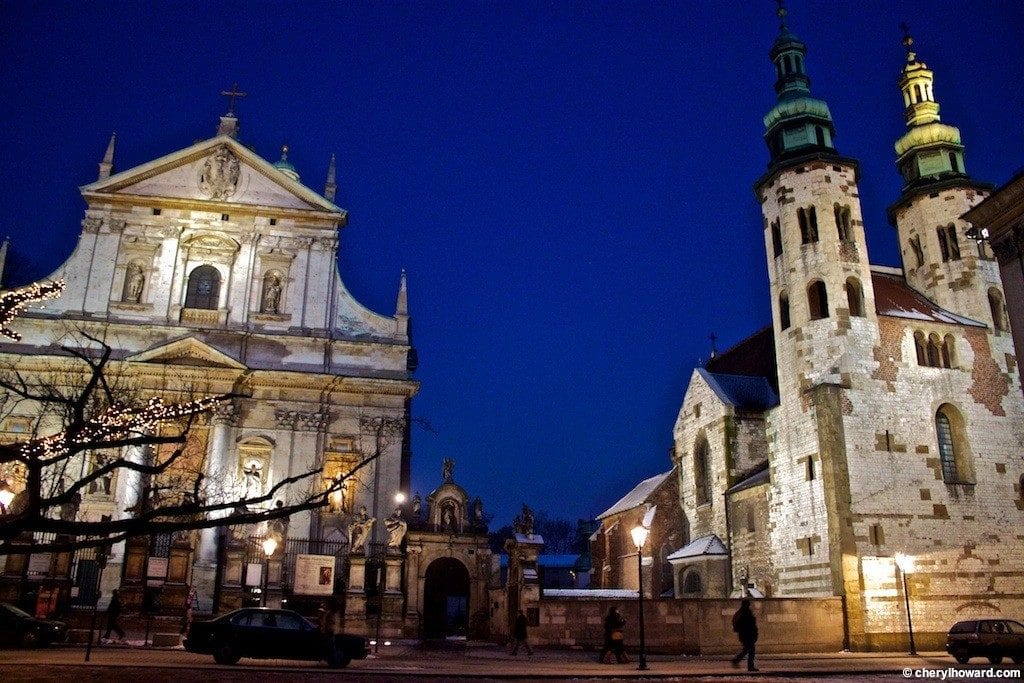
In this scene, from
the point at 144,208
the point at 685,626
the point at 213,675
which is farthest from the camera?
the point at 144,208

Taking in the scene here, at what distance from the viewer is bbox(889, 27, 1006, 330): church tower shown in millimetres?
36938

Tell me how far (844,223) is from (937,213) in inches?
309

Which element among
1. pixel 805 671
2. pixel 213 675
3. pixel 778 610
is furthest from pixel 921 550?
pixel 213 675

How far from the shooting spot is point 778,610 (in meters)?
26.6

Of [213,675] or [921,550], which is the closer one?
[213,675]

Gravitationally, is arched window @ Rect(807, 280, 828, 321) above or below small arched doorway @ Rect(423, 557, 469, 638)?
above

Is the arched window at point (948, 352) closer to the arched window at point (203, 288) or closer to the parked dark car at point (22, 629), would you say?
the arched window at point (203, 288)

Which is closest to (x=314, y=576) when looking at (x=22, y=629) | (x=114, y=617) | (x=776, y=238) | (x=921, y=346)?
(x=114, y=617)

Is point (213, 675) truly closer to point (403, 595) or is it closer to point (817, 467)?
point (403, 595)

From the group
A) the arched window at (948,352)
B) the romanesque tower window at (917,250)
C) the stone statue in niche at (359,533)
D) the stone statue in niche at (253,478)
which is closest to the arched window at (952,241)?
the romanesque tower window at (917,250)

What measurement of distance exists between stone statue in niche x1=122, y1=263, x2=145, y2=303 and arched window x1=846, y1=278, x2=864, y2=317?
2975 cm

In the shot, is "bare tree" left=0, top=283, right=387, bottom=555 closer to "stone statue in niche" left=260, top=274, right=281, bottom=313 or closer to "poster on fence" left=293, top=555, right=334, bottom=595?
"poster on fence" left=293, top=555, right=334, bottom=595

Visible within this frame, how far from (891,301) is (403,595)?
23108 mm

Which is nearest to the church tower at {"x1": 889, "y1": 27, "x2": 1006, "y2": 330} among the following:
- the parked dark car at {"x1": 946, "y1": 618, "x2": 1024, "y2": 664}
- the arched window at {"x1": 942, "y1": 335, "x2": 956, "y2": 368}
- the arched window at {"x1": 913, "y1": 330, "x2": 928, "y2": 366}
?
the arched window at {"x1": 942, "y1": 335, "x2": 956, "y2": 368}
